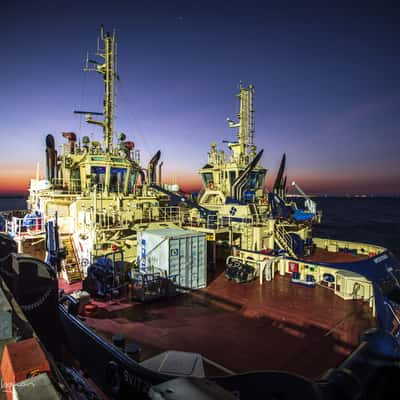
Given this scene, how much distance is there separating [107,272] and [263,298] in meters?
6.25

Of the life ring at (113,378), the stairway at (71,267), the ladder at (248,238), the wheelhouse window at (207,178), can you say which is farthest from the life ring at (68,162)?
the life ring at (113,378)

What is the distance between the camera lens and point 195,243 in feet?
38.9

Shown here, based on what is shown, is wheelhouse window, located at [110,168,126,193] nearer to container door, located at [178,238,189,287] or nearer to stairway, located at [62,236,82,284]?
stairway, located at [62,236,82,284]

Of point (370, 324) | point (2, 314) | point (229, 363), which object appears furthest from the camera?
point (370, 324)

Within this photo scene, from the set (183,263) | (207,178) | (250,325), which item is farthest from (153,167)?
(250,325)

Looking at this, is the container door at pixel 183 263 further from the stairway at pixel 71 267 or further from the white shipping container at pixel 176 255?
the stairway at pixel 71 267

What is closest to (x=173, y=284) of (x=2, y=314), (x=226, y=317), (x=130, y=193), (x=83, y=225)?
(x=226, y=317)

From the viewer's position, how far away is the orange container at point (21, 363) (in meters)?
2.84

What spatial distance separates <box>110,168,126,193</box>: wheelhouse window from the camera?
1798 cm

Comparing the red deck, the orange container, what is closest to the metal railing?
the red deck

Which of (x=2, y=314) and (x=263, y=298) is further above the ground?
(x=2, y=314)

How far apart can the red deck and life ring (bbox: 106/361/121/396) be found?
122 cm

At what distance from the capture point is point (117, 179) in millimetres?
18234

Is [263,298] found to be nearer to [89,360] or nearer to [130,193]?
[89,360]
